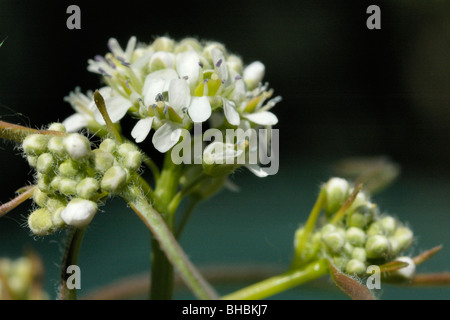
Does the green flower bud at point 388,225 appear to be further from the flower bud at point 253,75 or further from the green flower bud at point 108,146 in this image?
the green flower bud at point 108,146

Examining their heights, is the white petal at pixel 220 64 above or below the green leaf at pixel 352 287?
above

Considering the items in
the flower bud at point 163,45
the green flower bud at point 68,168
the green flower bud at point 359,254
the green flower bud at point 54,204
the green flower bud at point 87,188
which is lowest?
the green flower bud at point 359,254

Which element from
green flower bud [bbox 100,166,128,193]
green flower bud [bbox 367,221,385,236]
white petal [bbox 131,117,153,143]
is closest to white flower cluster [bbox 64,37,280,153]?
white petal [bbox 131,117,153,143]

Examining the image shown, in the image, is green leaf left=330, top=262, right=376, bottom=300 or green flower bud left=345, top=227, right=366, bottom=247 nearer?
green leaf left=330, top=262, right=376, bottom=300

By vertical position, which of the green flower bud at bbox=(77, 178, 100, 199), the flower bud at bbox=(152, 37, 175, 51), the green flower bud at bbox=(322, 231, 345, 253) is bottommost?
the green flower bud at bbox=(322, 231, 345, 253)

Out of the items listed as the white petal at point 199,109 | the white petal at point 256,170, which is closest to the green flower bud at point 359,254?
the white petal at point 256,170

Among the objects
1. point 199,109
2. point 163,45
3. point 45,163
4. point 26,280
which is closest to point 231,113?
point 199,109

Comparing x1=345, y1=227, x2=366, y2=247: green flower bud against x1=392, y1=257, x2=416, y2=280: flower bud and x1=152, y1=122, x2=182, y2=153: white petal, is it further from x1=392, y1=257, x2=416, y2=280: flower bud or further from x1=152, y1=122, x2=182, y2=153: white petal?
x1=152, y1=122, x2=182, y2=153: white petal

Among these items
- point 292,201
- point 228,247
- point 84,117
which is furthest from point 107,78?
point 292,201
